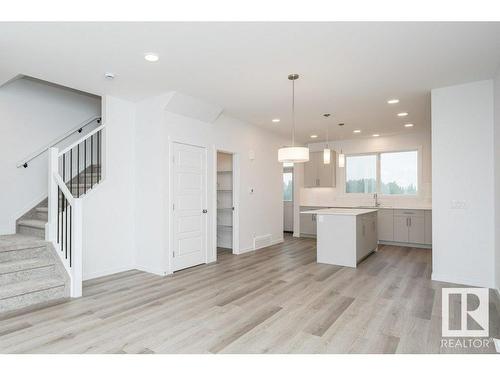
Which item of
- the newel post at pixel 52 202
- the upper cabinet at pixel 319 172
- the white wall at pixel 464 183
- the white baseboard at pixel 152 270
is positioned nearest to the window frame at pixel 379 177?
the upper cabinet at pixel 319 172

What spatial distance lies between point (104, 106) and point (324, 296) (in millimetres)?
4166

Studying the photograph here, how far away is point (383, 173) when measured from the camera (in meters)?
7.71

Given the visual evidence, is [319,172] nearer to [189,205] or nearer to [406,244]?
[406,244]

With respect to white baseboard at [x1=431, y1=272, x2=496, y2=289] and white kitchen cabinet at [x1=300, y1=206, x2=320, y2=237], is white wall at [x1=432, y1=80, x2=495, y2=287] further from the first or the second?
white kitchen cabinet at [x1=300, y1=206, x2=320, y2=237]

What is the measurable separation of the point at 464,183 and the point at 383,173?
368cm

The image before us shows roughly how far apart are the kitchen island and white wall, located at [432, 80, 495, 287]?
3.81 feet

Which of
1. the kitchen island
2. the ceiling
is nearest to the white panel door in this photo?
the ceiling

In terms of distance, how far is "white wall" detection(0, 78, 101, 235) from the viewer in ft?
15.1

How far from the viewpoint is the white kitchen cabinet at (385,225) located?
6.99m
